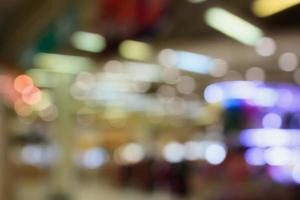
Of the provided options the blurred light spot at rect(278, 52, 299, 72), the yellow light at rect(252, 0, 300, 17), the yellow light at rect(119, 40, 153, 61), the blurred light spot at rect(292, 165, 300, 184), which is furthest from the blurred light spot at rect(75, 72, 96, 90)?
the yellow light at rect(252, 0, 300, 17)

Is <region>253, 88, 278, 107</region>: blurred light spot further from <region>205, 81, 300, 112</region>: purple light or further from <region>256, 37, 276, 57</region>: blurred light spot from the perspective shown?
<region>256, 37, 276, 57</region>: blurred light spot

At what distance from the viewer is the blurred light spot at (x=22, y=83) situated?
7.19 metres

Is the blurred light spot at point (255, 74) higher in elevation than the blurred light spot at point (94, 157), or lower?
higher

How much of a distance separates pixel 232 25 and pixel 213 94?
2909mm

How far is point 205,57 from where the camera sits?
405 inches

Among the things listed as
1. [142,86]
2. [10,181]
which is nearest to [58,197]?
[10,181]

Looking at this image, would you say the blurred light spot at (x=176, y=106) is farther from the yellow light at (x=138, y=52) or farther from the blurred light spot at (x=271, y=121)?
the blurred light spot at (x=271, y=121)

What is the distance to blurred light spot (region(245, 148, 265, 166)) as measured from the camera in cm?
810

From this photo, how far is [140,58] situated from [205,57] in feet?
4.05

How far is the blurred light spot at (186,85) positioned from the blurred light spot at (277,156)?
2029mm

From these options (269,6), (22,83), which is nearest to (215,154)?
(22,83)

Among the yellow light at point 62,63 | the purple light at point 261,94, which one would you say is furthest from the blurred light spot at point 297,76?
the yellow light at point 62,63

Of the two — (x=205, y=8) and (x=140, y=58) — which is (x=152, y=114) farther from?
(x=205, y=8)

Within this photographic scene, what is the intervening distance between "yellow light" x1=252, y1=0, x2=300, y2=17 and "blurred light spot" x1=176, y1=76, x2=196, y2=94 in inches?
160
